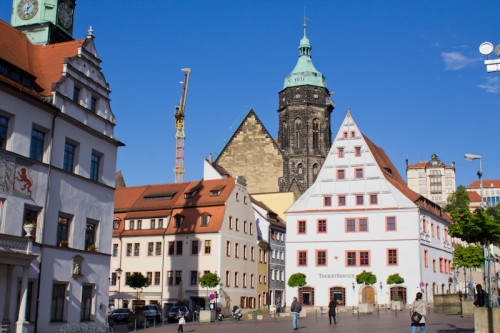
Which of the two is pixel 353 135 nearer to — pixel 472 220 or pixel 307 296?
pixel 307 296

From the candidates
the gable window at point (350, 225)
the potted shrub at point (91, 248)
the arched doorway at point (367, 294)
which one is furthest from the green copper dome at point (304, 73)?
the potted shrub at point (91, 248)

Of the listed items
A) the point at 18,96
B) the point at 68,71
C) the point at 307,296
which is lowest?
the point at 307,296

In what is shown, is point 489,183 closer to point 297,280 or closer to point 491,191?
point 491,191

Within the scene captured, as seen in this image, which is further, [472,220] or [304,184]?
[304,184]

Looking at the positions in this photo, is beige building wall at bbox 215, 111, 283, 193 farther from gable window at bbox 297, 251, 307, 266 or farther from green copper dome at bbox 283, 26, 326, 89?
gable window at bbox 297, 251, 307, 266

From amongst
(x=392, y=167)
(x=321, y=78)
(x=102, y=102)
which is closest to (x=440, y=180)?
(x=321, y=78)

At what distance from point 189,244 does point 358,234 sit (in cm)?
1551

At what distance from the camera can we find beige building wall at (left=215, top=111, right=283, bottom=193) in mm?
81812

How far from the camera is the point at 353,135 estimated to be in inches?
2263

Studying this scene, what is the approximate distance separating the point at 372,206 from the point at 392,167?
47.9ft

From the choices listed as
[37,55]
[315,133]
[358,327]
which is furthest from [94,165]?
[315,133]

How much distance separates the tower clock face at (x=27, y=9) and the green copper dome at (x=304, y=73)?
53.3m

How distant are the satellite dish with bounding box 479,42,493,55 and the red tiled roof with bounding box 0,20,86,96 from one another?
781 inches

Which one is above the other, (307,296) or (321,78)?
(321,78)
